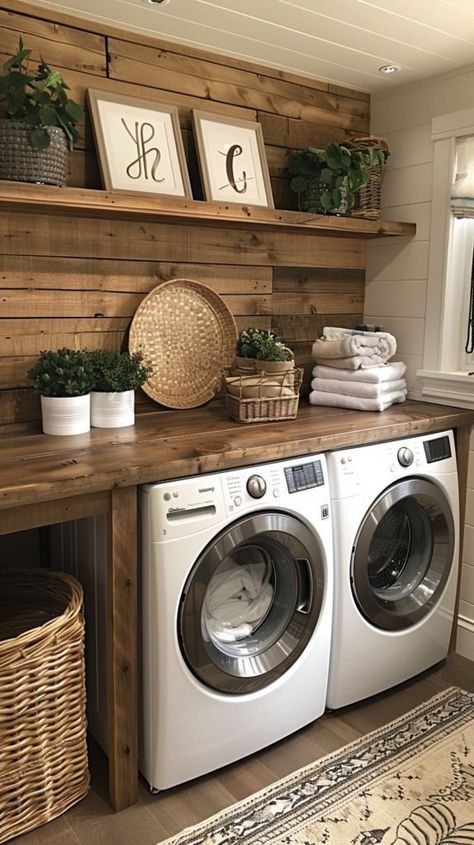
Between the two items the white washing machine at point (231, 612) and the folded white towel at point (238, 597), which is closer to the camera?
the white washing machine at point (231, 612)

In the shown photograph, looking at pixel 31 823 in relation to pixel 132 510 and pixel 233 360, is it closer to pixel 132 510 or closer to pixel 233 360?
pixel 132 510

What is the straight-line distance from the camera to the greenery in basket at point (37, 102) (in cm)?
190

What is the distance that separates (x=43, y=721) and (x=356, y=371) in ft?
5.17

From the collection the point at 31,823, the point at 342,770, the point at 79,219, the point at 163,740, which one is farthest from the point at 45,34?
the point at 342,770

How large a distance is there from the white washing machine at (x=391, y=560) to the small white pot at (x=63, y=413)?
Answer: 2.57ft

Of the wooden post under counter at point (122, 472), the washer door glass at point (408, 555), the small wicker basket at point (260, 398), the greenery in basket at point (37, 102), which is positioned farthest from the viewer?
the washer door glass at point (408, 555)

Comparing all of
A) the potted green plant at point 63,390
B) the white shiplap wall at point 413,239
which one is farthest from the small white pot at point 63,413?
the white shiplap wall at point 413,239

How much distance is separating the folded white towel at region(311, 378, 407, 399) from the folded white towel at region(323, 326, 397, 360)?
128 mm

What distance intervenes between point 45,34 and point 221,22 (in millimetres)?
543

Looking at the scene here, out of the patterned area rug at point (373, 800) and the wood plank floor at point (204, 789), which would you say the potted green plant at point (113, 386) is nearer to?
the wood plank floor at point (204, 789)

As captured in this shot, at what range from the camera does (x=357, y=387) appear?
2.60 meters

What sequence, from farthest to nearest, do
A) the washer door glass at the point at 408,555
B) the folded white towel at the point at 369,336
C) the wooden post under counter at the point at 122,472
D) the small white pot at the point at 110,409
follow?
the folded white towel at the point at 369,336 → the washer door glass at the point at 408,555 → the small white pot at the point at 110,409 → the wooden post under counter at the point at 122,472

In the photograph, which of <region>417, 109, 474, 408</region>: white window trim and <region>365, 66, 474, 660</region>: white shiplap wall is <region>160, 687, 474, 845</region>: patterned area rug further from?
<region>417, 109, 474, 408</region>: white window trim

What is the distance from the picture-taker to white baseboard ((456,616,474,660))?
8.93ft
